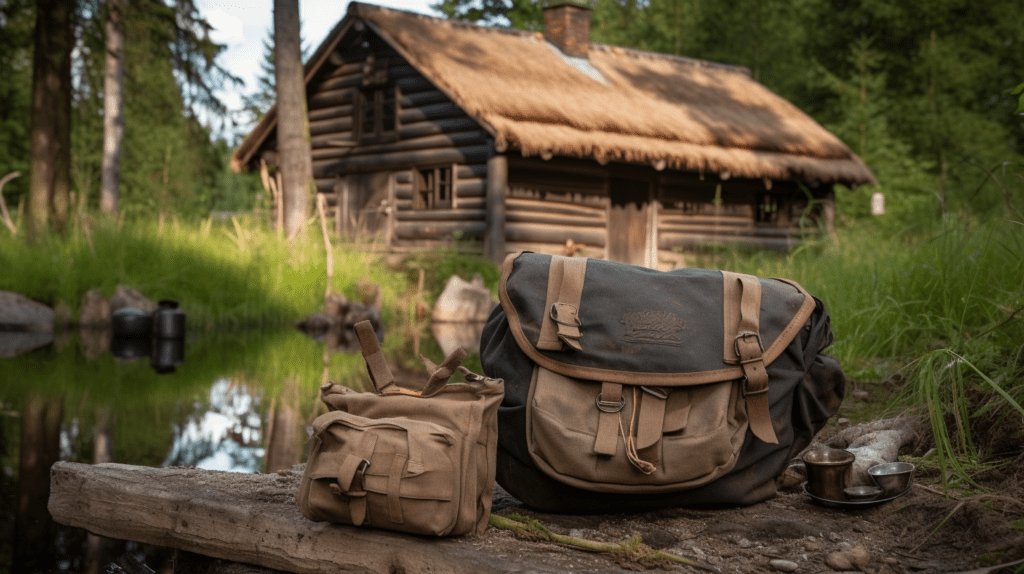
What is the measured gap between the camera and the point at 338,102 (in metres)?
17.2

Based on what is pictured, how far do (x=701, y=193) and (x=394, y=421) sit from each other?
15551mm

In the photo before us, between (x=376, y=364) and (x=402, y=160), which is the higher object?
(x=402, y=160)

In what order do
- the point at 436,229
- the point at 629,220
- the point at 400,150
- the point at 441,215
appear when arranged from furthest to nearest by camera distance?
the point at 629,220, the point at 400,150, the point at 436,229, the point at 441,215

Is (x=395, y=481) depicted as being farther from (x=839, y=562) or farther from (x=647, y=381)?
(x=839, y=562)

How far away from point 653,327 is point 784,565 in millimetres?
718

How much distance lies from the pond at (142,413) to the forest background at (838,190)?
2260mm

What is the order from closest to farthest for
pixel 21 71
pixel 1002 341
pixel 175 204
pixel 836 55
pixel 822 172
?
pixel 1002 341, pixel 822 172, pixel 21 71, pixel 836 55, pixel 175 204

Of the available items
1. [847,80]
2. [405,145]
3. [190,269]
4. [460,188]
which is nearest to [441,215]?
[460,188]

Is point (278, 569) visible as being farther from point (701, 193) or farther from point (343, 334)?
point (701, 193)

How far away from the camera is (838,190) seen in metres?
24.1

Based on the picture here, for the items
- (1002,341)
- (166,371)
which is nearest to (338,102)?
(166,371)

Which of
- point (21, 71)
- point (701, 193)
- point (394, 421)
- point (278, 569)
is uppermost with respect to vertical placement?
point (21, 71)

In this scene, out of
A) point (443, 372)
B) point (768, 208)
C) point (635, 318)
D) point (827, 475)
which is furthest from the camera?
point (768, 208)

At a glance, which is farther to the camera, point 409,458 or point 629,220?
point 629,220
